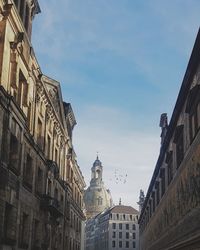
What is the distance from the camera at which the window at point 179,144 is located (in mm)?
22763

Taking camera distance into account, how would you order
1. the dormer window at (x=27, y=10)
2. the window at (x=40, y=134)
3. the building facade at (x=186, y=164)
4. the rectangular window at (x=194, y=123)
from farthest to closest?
the window at (x=40, y=134) < the dormer window at (x=27, y=10) < the rectangular window at (x=194, y=123) < the building facade at (x=186, y=164)

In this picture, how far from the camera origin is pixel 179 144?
23734mm

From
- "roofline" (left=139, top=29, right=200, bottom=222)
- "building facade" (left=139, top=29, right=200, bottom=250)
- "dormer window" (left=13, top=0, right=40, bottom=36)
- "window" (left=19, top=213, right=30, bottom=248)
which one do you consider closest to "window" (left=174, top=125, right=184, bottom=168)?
"building facade" (left=139, top=29, right=200, bottom=250)

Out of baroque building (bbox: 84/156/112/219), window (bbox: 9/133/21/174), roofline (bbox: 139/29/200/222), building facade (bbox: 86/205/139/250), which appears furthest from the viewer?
baroque building (bbox: 84/156/112/219)

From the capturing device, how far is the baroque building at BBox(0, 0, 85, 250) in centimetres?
2292

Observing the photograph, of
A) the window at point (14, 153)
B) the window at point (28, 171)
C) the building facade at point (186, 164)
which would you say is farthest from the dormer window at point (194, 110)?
the window at point (28, 171)

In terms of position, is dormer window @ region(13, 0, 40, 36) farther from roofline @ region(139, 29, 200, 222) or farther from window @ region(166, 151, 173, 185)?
window @ region(166, 151, 173, 185)

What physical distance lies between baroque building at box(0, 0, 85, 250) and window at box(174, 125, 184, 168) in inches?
338

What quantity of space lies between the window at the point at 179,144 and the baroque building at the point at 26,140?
858 cm

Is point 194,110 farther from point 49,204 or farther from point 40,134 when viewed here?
point 49,204

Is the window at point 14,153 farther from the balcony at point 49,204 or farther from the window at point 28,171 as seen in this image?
the balcony at point 49,204

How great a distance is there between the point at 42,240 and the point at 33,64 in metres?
12.5

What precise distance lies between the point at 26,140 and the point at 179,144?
30.6ft

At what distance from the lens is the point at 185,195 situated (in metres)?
20.8
